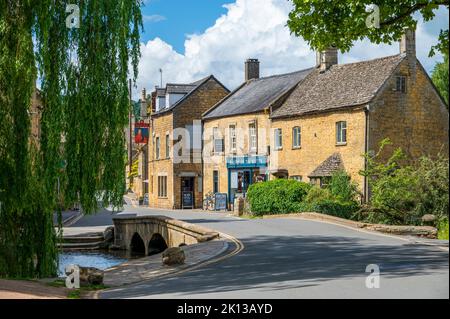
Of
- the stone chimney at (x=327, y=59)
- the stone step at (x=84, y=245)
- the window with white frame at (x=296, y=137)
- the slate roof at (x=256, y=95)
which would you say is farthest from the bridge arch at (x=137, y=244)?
the stone chimney at (x=327, y=59)

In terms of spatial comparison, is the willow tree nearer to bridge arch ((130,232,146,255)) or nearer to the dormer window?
bridge arch ((130,232,146,255))

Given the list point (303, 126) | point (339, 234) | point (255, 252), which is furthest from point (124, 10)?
point (303, 126)

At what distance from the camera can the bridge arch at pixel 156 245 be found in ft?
115

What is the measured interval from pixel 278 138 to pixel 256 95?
19.9 ft

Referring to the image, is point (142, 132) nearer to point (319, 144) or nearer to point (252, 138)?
point (252, 138)

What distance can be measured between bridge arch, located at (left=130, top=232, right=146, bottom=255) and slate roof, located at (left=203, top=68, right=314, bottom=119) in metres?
11.3

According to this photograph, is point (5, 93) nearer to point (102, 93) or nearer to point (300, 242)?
point (102, 93)

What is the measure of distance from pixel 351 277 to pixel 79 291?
576cm

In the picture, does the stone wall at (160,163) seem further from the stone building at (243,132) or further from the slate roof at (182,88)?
the stone building at (243,132)

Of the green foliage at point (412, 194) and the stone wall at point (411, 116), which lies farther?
the stone wall at point (411, 116)

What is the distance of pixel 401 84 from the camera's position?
36.2 m

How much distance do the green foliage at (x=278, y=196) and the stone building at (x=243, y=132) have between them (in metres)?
7.01

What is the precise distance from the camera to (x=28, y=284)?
14.9 metres

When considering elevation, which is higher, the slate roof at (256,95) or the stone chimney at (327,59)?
the stone chimney at (327,59)
